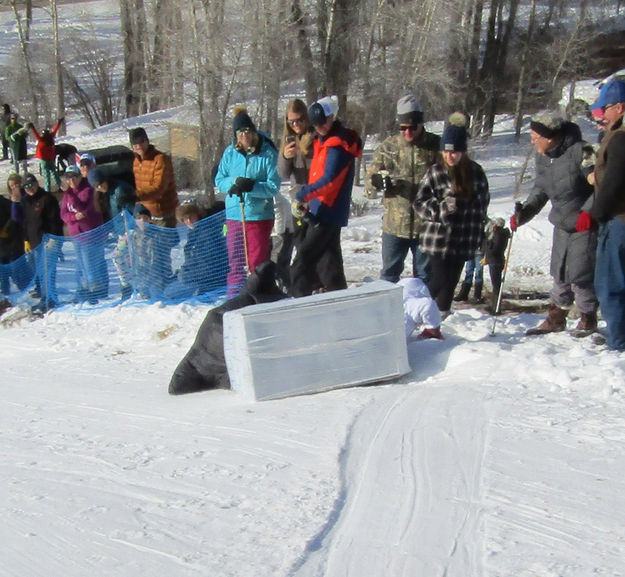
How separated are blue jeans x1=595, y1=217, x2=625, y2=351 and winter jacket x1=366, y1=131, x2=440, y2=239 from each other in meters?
1.60

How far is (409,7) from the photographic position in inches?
977

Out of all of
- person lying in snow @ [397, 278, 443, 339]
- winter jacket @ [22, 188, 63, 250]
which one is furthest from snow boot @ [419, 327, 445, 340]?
winter jacket @ [22, 188, 63, 250]

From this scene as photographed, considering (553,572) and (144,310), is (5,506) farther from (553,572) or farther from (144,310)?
(144,310)

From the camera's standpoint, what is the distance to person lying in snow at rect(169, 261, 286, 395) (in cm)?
630

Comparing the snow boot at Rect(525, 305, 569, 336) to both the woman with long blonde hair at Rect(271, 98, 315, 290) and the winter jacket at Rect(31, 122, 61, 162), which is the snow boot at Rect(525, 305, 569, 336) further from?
the winter jacket at Rect(31, 122, 61, 162)

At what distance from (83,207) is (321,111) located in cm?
400

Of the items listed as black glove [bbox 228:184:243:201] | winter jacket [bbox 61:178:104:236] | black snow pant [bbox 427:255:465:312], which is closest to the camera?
black snow pant [bbox 427:255:465:312]

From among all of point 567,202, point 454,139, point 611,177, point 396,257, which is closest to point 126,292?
point 396,257

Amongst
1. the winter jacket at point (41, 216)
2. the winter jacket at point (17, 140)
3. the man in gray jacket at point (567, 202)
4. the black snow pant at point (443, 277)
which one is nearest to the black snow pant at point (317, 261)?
the black snow pant at point (443, 277)

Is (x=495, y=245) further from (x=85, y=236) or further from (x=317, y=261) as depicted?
(x=85, y=236)

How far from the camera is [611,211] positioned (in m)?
5.87

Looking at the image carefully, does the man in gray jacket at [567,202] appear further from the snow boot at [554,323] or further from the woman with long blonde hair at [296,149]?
the woman with long blonde hair at [296,149]

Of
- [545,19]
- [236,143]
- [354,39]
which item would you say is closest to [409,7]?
[354,39]

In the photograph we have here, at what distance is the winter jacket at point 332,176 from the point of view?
712 cm
